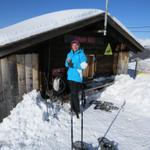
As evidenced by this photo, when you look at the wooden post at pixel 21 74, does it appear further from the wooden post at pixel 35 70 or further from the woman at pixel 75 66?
the woman at pixel 75 66

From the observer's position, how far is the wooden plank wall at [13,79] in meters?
5.56

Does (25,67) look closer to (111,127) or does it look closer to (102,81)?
(111,127)

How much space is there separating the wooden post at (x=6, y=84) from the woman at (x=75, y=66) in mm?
1743

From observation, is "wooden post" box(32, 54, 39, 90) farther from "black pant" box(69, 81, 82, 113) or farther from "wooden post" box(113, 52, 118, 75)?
"wooden post" box(113, 52, 118, 75)

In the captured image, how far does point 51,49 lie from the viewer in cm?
705

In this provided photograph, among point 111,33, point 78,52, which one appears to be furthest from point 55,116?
point 111,33

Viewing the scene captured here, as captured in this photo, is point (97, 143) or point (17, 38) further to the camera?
point (17, 38)

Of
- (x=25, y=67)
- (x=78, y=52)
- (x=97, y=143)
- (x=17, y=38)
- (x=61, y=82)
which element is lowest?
(x=97, y=143)

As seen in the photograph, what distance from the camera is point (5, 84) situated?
5609 millimetres

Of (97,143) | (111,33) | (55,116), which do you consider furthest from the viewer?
(111,33)

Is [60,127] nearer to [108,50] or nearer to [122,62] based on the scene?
[108,50]

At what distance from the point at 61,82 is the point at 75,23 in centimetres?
213

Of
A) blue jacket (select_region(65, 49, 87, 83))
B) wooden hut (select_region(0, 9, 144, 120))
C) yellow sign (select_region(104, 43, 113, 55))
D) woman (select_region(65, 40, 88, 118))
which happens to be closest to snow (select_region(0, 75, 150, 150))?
wooden hut (select_region(0, 9, 144, 120))

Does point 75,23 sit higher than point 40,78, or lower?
higher
